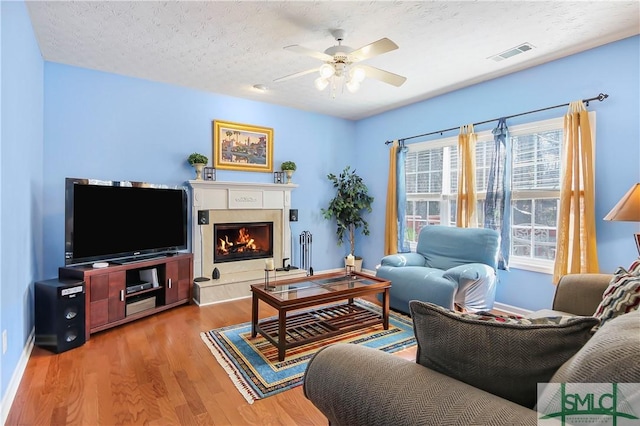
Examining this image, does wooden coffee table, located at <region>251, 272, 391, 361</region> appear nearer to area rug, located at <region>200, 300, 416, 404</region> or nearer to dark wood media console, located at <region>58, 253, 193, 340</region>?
area rug, located at <region>200, 300, 416, 404</region>

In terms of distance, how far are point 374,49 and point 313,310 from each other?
2621mm

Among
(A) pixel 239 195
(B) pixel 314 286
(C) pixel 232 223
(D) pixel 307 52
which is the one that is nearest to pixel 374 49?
(D) pixel 307 52

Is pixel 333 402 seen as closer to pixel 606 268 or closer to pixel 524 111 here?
pixel 606 268

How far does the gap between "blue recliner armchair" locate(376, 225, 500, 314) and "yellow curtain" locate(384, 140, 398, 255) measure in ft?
2.83

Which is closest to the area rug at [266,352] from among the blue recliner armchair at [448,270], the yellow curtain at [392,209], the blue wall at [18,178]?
the blue recliner armchair at [448,270]

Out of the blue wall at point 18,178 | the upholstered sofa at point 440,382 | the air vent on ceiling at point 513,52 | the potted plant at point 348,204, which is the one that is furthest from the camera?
the potted plant at point 348,204

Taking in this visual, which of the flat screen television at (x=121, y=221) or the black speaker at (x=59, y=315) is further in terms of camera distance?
the flat screen television at (x=121, y=221)

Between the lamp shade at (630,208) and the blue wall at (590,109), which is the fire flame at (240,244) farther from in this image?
the lamp shade at (630,208)

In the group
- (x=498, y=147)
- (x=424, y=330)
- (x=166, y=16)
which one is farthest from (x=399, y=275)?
(x=166, y=16)

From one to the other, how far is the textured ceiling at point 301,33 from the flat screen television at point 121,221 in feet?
4.34

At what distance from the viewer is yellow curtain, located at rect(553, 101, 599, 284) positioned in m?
3.12

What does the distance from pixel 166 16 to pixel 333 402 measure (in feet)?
9.79

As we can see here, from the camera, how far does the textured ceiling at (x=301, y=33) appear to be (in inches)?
101

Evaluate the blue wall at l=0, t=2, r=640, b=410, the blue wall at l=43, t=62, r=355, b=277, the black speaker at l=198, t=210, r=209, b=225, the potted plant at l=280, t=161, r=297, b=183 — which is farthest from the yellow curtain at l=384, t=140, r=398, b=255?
the black speaker at l=198, t=210, r=209, b=225
